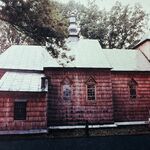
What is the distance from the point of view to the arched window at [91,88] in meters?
16.9

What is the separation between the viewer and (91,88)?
55.9 ft

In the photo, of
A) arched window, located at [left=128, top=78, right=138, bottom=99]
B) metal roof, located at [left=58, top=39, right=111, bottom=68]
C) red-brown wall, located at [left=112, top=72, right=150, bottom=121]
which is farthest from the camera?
arched window, located at [left=128, top=78, right=138, bottom=99]

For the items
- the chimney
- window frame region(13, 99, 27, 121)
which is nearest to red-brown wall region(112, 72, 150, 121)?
the chimney

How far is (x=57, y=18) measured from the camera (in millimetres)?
8883

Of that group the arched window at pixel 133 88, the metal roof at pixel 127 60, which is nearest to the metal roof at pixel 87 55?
the metal roof at pixel 127 60

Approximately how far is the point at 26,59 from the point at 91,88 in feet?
16.2

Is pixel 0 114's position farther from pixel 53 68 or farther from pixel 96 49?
pixel 96 49

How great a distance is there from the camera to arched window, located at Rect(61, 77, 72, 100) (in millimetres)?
16578

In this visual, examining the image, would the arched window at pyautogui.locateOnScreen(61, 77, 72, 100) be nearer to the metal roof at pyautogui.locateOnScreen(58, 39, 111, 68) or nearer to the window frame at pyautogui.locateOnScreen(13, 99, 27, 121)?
the metal roof at pyautogui.locateOnScreen(58, 39, 111, 68)

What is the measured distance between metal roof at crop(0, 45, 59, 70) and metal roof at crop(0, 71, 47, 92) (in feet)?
2.41

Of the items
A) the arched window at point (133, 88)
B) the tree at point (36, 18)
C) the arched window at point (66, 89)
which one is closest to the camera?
the tree at point (36, 18)

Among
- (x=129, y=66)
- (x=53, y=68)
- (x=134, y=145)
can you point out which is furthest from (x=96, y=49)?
(x=134, y=145)

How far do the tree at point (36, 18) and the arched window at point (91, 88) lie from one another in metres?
8.02

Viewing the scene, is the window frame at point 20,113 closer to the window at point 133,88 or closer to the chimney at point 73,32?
the chimney at point 73,32
